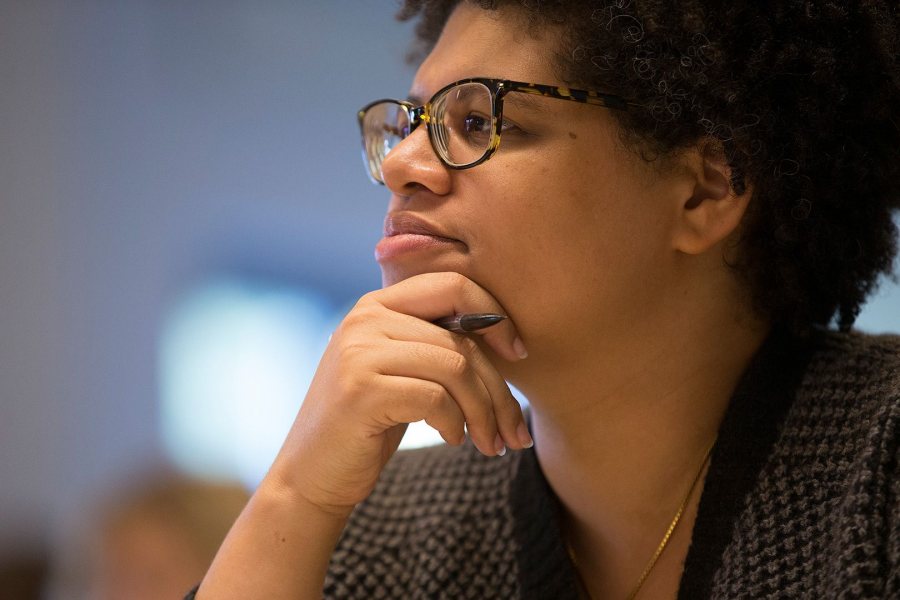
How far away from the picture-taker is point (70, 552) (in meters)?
2.80

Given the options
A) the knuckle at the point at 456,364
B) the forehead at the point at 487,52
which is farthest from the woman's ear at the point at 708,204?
the knuckle at the point at 456,364

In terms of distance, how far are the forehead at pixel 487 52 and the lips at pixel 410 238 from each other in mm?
188

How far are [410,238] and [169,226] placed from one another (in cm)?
234

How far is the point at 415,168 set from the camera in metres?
1.34

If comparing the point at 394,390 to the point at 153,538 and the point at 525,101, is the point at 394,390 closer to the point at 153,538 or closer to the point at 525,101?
the point at 525,101

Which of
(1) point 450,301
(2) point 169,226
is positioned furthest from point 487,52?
(2) point 169,226

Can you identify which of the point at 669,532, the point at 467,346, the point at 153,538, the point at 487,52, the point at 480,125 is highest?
the point at 487,52

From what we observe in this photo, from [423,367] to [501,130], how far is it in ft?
1.05

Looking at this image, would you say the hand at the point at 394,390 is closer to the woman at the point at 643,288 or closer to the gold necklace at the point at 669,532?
the woman at the point at 643,288

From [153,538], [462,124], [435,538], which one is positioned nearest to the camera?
[462,124]

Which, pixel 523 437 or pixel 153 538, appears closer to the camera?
pixel 523 437

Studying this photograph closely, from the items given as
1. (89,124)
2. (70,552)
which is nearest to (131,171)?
(89,124)

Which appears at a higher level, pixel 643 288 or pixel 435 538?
pixel 643 288

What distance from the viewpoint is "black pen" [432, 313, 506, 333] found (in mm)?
1271
